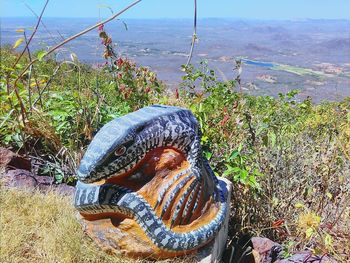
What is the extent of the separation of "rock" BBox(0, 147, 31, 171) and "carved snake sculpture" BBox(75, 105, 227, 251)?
5.34 feet

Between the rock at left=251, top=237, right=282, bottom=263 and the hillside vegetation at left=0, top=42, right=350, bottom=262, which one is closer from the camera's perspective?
the rock at left=251, top=237, right=282, bottom=263

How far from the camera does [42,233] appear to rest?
3.34 m

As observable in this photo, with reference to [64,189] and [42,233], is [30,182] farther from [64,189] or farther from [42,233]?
[42,233]

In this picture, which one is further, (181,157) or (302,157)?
(302,157)

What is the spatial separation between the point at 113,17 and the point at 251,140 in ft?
6.32

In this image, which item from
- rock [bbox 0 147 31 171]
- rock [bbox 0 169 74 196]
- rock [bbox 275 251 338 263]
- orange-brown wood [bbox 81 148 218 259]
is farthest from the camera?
rock [bbox 0 147 31 171]

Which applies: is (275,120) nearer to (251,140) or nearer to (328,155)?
(251,140)

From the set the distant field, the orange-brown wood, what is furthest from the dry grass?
the distant field

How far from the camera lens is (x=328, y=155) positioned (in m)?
4.13

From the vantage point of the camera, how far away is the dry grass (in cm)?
311

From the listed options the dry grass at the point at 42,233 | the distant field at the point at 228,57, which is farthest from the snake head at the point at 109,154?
the distant field at the point at 228,57

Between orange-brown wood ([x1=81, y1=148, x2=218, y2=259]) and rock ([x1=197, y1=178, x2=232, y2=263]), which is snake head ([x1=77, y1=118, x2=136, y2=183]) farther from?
rock ([x1=197, y1=178, x2=232, y2=263])

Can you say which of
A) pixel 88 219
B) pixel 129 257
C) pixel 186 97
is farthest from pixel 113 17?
pixel 186 97

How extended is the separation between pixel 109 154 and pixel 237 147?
2002 millimetres
